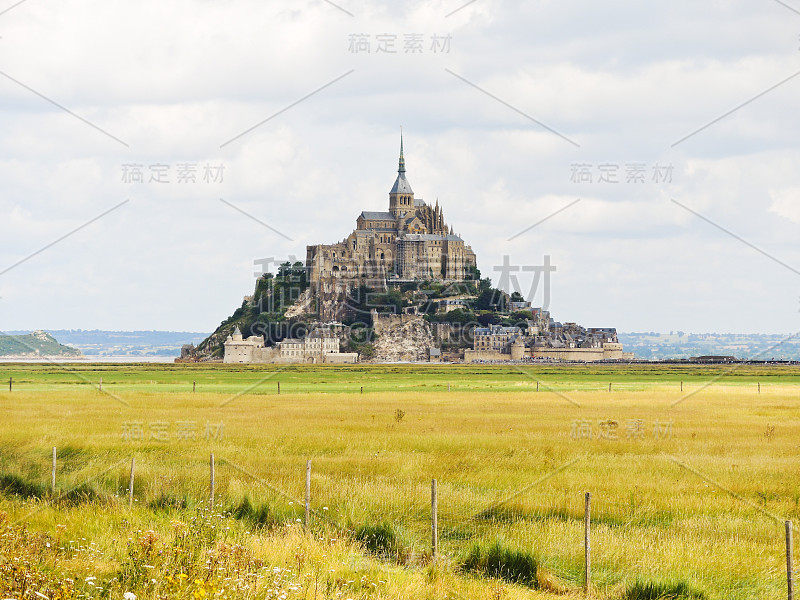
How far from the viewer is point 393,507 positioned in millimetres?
17094

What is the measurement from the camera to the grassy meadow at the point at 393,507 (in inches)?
481

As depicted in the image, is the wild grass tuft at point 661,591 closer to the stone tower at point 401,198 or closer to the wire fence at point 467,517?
the wire fence at point 467,517

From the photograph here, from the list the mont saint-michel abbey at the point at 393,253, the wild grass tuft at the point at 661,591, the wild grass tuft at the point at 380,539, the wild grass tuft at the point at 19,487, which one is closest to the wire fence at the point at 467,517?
the wild grass tuft at the point at 380,539

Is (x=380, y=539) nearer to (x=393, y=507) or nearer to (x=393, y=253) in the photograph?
(x=393, y=507)

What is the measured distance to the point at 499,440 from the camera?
88.8 feet

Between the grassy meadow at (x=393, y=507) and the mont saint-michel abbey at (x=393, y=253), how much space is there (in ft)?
440

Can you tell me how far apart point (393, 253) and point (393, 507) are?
15525 cm

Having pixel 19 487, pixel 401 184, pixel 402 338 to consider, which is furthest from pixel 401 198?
pixel 19 487

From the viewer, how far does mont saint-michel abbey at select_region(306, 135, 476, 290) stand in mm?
167375

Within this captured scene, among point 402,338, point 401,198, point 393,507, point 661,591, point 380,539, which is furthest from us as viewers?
point 401,198

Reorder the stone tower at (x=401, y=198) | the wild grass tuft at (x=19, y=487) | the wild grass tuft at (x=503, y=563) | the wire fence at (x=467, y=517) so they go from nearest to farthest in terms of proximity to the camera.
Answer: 1. the wild grass tuft at (x=503, y=563)
2. the wire fence at (x=467, y=517)
3. the wild grass tuft at (x=19, y=487)
4. the stone tower at (x=401, y=198)

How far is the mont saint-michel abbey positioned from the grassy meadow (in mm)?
134087

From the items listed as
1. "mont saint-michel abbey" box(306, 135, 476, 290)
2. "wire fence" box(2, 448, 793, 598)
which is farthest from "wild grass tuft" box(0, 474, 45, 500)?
"mont saint-michel abbey" box(306, 135, 476, 290)

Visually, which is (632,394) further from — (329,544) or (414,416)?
(329,544)
